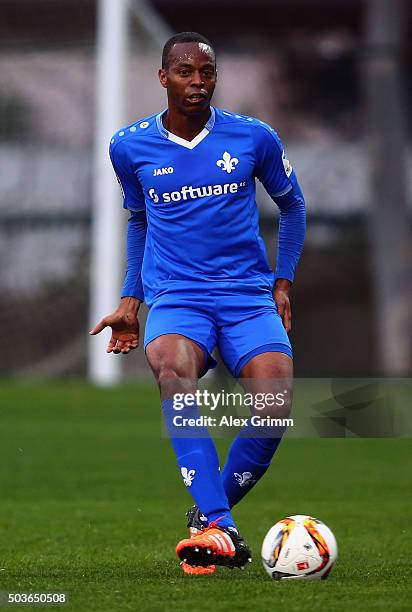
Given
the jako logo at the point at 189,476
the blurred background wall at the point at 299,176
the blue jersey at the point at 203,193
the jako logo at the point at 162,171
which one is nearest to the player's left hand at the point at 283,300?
the blue jersey at the point at 203,193

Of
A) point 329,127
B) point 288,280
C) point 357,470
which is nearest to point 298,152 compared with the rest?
point 329,127

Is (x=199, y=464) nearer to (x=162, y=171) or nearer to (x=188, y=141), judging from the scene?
(x=162, y=171)

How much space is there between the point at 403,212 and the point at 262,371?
17597mm

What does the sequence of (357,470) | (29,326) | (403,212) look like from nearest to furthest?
1. (357,470)
2. (29,326)
3. (403,212)

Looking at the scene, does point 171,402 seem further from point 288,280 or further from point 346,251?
point 346,251

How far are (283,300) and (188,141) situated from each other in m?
0.83

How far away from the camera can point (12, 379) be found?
20141mm

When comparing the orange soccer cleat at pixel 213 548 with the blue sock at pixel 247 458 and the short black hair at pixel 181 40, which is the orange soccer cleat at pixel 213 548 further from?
the short black hair at pixel 181 40

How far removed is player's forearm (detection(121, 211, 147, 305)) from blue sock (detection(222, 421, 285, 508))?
805 millimetres

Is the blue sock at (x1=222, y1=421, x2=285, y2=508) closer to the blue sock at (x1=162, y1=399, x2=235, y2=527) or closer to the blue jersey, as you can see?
the blue sock at (x1=162, y1=399, x2=235, y2=527)

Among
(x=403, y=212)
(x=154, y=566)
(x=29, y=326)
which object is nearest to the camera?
(x=154, y=566)

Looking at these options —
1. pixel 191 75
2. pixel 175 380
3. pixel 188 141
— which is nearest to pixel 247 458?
pixel 175 380

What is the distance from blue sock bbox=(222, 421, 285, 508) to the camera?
235 inches

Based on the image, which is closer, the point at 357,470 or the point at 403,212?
the point at 357,470
